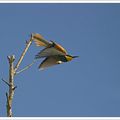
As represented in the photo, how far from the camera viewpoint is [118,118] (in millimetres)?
4031

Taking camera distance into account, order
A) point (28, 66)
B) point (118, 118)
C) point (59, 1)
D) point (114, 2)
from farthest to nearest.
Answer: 1. point (114, 2)
2. point (59, 1)
3. point (118, 118)
4. point (28, 66)

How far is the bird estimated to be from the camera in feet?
10.0

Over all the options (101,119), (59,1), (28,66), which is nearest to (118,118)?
(101,119)

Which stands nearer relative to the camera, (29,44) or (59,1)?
(29,44)

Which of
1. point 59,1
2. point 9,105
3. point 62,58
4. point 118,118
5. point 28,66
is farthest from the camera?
point 59,1

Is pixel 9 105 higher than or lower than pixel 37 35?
lower

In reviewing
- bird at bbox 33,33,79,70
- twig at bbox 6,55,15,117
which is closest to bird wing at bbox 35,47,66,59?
bird at bbox 33,33,79,70

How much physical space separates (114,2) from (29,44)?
146 inches

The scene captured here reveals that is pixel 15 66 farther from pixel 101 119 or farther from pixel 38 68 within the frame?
pixel 101 119

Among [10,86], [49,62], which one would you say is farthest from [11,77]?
[49,62]

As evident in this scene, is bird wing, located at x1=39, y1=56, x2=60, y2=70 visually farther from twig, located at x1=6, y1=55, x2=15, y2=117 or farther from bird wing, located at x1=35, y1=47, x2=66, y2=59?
twig, located at x1=6, y1=55, x2=15, y2=117

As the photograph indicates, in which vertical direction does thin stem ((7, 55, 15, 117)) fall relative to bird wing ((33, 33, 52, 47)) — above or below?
below

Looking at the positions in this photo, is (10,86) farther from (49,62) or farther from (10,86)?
(49,62)

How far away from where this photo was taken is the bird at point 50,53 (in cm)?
306
